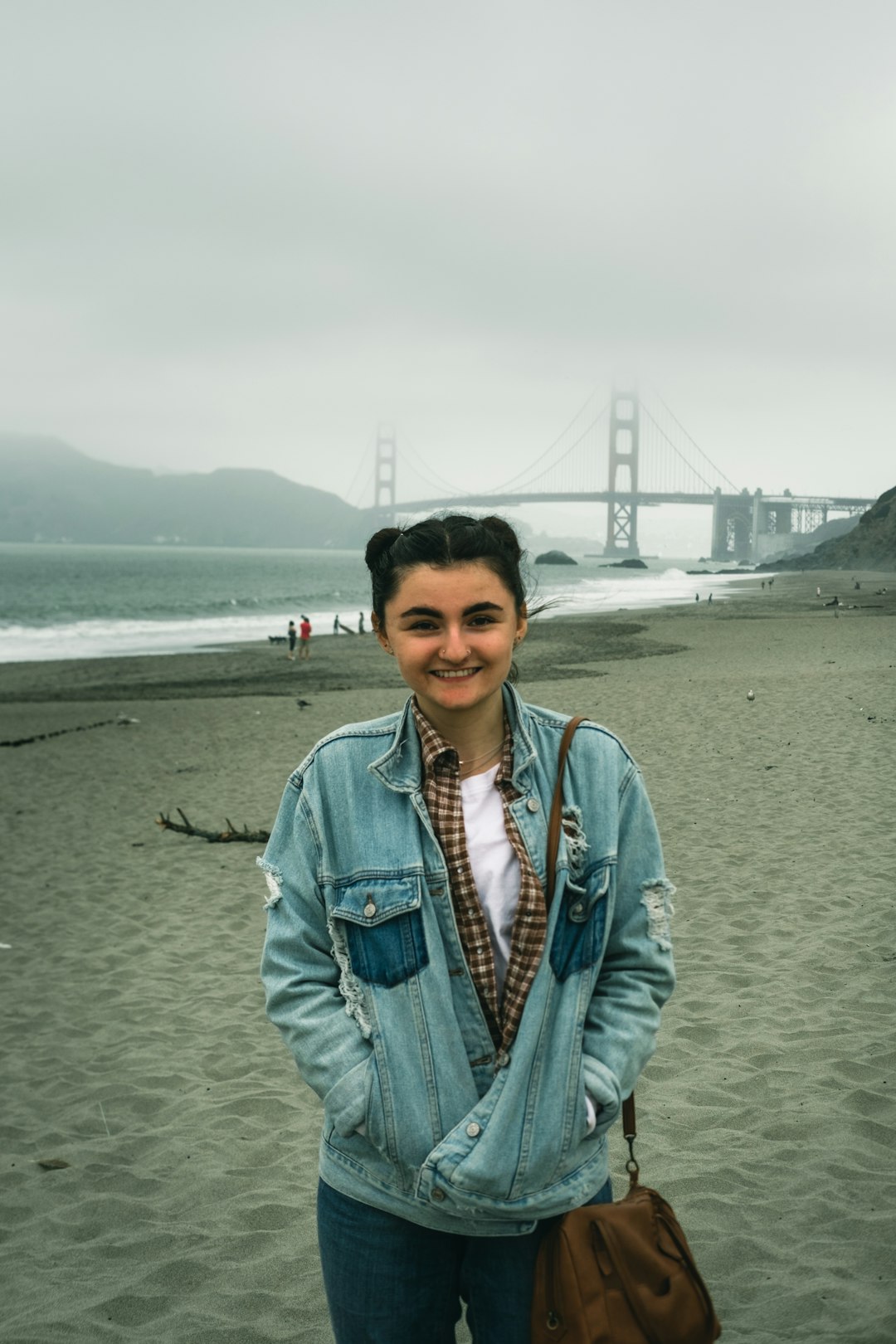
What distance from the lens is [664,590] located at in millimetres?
41125

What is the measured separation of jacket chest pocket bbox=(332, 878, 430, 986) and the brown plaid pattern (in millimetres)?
57

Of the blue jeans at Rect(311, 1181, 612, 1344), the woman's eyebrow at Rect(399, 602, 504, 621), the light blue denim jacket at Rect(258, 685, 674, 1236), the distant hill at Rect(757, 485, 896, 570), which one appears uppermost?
the distant hill at Rect(757, 485, 896, 570)

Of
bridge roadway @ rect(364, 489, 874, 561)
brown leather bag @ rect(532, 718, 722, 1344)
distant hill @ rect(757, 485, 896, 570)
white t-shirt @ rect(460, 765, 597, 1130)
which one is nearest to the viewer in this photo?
brown leather bag @ rect(532, 718, 722, 1344)

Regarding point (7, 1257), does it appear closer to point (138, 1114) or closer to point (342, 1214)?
point (138, 1114)

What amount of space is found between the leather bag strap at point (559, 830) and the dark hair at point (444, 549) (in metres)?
0.20

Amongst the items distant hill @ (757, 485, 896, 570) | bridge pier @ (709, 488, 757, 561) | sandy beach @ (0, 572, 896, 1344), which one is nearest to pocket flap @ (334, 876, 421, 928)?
sandy beach @ (0, 572, 896, 1344)

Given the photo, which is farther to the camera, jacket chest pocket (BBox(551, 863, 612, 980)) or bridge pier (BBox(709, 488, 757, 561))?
bridge pier (BBox(709, 488, 757, 561))

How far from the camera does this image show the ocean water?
2484 cm

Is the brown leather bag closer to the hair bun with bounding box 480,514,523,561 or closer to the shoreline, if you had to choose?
the hair bun with bounding box 480,514,523,561

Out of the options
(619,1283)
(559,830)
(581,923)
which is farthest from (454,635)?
(619,1283)

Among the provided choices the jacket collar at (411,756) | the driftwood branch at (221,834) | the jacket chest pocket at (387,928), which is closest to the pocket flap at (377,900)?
the jacket chest pocket at (387,928)

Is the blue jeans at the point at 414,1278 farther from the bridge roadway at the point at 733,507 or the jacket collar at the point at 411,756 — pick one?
the bridge roadway at the point at 733,507

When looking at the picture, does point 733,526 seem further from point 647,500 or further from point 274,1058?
point 274,1058

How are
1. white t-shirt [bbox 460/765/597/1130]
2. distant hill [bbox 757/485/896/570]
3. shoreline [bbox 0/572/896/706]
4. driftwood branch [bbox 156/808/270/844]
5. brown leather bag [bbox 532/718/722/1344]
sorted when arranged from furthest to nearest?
distant hill [bbox 757/485/896/570] < shoreline [bbox 0/572/896/706] < driftwood branch [bbox 156/808/270/844] < white t-shirt [bbox 460/765/597/1130] < brown leather bag [bbox 532/718/722/1344]
